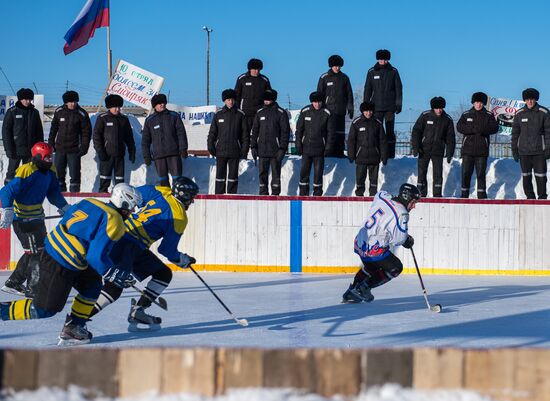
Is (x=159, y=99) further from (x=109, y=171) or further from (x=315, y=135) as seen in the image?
(x=315, y=135)

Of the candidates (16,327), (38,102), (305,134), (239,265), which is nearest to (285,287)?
(239,265)

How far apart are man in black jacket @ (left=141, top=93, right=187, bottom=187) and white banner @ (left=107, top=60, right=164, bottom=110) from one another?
4.41ft

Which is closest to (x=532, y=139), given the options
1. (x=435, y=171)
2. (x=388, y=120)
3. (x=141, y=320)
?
(x=435, y=171)

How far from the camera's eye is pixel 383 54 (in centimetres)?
1577

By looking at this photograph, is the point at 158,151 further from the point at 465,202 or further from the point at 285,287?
the point at 465,202

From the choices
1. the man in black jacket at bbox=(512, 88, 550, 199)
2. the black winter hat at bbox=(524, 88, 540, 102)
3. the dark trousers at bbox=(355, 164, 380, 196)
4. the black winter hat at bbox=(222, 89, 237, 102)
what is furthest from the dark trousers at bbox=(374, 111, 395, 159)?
the black winter hat at bbox=(222, 89, 237, 102)

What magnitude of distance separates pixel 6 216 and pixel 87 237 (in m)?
3.16

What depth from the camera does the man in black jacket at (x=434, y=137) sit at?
1570cm

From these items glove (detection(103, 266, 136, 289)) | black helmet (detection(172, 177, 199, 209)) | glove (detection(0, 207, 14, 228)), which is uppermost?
black helmet (detection(172, 177, 199, 209))

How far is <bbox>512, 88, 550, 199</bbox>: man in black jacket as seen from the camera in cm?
1494

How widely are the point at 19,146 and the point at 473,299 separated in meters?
7.56

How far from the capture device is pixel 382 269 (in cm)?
1074

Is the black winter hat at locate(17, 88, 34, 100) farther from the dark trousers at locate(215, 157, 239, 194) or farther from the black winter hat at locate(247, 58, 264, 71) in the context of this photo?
the black winter hat at locate(247, 58, 264, 71)

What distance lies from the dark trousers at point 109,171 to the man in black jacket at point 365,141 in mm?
3725
